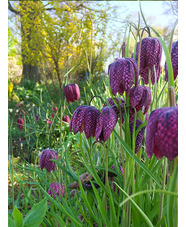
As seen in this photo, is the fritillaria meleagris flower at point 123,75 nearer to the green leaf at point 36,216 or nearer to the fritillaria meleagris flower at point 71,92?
the green leaf at point 36,216

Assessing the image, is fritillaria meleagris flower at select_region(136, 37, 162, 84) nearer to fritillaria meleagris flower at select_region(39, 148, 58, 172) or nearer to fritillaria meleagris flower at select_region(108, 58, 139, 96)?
fritillaria meleagris flower at select_region(108, 58, 139, 96)

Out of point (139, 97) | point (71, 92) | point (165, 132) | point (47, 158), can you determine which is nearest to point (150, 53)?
point (139, 97)

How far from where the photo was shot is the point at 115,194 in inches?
28.5

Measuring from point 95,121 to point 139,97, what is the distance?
11cm

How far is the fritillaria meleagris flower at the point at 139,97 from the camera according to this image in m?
0.54

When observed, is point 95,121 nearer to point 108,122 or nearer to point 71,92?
point 108,122

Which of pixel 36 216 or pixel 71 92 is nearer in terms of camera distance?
pixel 36 216

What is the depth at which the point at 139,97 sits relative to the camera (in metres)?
0.54

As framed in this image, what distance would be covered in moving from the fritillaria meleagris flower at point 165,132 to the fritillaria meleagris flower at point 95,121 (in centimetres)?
20

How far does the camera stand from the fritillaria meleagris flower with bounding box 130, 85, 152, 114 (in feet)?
1.78

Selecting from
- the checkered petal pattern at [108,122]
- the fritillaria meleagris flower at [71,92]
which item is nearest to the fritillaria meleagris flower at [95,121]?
the checkered petal pattern at [108,122]
